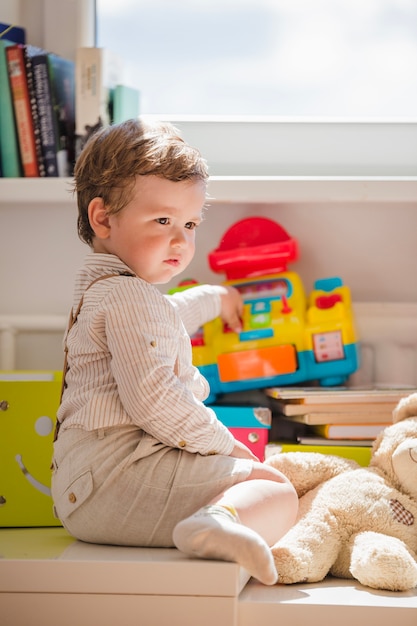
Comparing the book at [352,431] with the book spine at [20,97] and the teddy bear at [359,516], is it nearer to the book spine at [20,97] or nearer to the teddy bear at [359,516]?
the teddy bear at [359,516]

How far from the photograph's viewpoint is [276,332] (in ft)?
5.12

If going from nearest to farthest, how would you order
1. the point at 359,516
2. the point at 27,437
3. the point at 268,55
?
the point at 359,516
the point at 27,437
the point at 268,55

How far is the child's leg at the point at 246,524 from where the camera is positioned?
90cm

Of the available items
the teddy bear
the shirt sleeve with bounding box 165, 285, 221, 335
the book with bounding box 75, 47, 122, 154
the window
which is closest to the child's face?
the shirt sleeve with bounding box 165, 285, 221, 335

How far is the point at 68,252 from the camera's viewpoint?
174cm

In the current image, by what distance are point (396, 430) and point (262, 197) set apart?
58cm

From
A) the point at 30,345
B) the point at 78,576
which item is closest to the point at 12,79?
the point at 30,345

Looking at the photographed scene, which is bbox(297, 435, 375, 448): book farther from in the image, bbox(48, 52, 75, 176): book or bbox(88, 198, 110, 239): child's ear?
bbox(48, 52, 75, 176): book

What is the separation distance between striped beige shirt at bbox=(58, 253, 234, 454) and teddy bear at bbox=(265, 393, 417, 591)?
0.16 meters

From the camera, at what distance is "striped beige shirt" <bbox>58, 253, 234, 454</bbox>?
1.07 meters

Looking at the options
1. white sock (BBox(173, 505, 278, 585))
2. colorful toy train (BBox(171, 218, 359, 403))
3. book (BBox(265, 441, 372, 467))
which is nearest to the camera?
white sock (BBox(173, 505, 278, 585))

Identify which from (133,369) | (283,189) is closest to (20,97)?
(283,189)

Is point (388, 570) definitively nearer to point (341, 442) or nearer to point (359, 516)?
point (359, 516)

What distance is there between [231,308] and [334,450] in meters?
0.33
